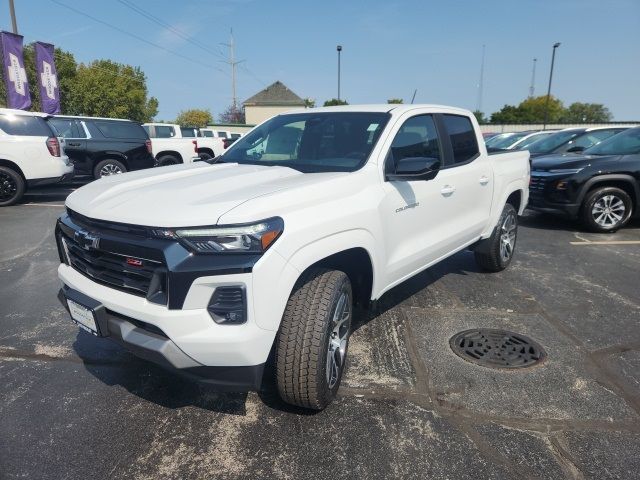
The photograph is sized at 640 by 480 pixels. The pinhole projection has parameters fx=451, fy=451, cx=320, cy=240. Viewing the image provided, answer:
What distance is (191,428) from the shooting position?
8.27 ft

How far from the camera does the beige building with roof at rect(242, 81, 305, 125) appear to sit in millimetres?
62938

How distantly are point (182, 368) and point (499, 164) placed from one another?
155 inches

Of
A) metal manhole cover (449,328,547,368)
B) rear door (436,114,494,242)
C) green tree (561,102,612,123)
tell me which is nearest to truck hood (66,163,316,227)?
rear door (436,114,494,242)

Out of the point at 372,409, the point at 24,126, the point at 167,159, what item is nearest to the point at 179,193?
the point at 372,409

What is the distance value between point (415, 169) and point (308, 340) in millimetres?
1323

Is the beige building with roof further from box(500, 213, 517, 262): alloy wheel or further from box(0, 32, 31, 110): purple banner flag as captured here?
box(500, 213, 517, 262): alloy wheel

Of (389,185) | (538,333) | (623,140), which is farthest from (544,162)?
(389,185)

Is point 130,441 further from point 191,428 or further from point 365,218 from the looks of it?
point 365,218

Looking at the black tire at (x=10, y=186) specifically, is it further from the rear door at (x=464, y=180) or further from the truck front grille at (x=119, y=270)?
the rear door at (x=464, y=180)

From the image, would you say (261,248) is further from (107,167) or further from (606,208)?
(107,167)

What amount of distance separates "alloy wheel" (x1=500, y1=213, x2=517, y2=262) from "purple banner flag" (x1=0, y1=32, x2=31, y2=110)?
57.2ft

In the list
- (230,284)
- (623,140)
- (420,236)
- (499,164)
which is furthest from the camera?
(623,140)

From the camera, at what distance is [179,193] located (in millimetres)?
2492

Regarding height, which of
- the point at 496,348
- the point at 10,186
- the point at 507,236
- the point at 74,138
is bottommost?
the point at 496,348
